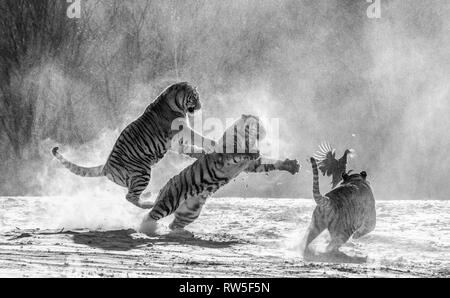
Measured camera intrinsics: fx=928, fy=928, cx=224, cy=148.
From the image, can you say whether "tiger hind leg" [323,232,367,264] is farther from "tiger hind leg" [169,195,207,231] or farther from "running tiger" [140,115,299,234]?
"tiger hind leg" [169,195,207,231]

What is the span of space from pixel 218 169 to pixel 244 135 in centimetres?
44

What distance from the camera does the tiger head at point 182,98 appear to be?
10172 mm

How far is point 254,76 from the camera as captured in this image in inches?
912

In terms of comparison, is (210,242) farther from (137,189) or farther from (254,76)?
(254,76)

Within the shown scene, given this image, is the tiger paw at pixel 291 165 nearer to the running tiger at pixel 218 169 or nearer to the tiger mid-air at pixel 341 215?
the running tiger at pixel 218 169

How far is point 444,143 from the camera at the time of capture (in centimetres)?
2298

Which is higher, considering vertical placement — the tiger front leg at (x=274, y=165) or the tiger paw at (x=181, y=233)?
the tiger front leg at (x=274, y=165)

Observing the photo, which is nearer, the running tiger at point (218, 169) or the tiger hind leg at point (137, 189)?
the running tiger at point (218, 169)

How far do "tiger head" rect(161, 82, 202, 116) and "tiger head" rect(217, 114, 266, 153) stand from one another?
0.75 meters

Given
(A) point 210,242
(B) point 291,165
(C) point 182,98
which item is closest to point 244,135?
(B) point 291,165

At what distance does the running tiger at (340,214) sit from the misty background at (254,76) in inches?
438

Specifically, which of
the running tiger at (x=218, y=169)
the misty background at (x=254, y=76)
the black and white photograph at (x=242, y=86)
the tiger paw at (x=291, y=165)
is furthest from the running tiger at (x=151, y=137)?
the misty background at (x=254, y=76)

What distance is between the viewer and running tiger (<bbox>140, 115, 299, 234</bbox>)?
9.50m

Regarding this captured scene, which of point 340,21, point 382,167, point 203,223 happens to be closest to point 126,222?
point 203,223
